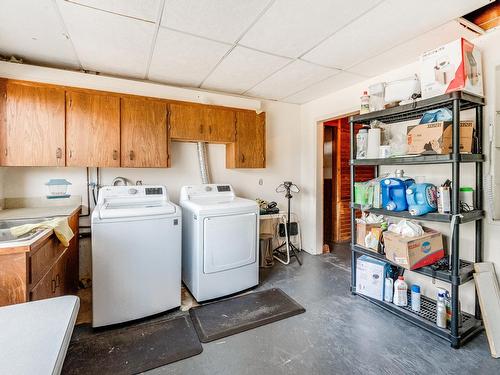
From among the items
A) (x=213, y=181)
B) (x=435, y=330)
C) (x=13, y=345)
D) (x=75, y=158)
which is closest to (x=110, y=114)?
(x=75, y=158)

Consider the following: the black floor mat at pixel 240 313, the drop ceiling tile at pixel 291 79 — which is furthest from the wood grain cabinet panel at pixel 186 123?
the black floor mat at pixel 240 313

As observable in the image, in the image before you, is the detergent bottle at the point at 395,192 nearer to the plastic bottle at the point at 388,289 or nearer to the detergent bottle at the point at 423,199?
the detergent bottle at the point at 423,199

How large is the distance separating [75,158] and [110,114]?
1.84 ft

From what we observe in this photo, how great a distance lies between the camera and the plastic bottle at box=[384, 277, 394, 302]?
2.41 meters

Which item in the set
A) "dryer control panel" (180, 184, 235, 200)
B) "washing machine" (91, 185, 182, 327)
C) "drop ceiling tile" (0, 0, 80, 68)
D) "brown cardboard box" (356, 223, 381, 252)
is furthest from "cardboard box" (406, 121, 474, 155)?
"drop ceiling tile" (0, 0, 80, 68)

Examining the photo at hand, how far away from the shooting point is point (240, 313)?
2.37 metres

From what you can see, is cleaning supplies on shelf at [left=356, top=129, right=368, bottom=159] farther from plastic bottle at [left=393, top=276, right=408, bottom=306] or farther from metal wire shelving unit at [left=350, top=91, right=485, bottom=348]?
plastic bottle at [left=393, top=276, right=408, bottom=306]

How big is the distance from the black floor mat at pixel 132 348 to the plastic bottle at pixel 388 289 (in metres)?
1.78

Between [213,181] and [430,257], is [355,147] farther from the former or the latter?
[213,181]

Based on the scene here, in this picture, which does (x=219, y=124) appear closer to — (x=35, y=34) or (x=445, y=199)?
(x=35, y=34)

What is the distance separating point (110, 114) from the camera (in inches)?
103

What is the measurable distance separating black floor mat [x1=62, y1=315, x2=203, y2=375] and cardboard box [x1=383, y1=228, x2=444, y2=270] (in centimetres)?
175

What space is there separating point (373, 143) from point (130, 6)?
2.36 metres

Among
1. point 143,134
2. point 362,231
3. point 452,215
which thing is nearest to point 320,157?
point 362,231
